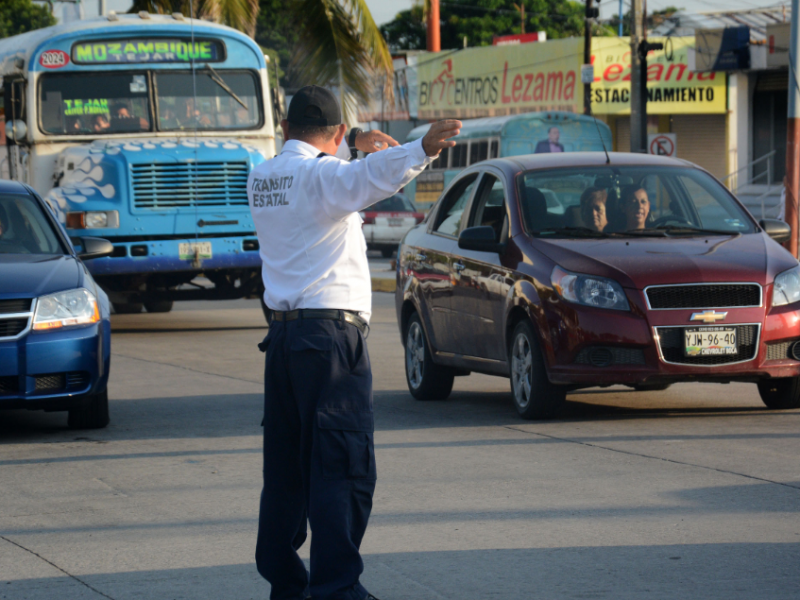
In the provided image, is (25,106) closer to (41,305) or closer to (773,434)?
(41,305)

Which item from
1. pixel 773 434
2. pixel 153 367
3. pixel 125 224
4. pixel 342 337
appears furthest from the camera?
pixel 125 224

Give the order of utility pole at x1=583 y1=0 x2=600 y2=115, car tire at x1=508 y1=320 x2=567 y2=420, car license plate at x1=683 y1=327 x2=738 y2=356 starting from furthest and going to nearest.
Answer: utility pole at x1=583 y1=0 x2=600 y2=115 < car tire at x1=508 y1=320 x2=567 y2=420 < car license plate at x1=683 y1=327 x2=738 y2=356

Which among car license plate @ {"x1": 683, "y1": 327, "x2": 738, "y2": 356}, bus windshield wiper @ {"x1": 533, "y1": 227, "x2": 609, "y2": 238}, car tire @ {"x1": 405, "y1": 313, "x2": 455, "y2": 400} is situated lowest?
car tire @ {"x1": 405, "y1": 313, "x2": 455, "y2": 400}

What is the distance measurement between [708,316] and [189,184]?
831 cm

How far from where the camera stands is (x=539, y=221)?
8.64 meters

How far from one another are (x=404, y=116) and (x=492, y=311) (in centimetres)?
4186

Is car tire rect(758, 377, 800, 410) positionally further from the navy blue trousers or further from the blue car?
the navy blue trousers

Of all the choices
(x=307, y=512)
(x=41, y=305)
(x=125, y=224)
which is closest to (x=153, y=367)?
→ (x=125, y=224)

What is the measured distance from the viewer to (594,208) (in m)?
8.65

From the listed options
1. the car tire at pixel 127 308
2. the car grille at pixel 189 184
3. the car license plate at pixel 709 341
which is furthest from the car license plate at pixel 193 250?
the car license plate at pixel 709 341

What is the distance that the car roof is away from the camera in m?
9.21

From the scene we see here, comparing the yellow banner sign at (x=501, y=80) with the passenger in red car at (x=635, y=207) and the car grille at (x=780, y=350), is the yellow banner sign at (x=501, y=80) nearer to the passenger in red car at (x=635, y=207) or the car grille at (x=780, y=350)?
the passenger in red car at (x=635, y=207)

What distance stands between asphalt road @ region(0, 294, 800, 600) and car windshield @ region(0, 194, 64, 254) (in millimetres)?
1201

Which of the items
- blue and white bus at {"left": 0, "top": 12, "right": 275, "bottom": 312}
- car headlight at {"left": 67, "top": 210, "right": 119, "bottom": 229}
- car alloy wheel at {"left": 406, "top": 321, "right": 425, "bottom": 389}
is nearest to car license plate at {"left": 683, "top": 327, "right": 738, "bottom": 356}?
car alloy wheel at {"left": 406, "top": 321, "right": 425, "bottom": 389}
